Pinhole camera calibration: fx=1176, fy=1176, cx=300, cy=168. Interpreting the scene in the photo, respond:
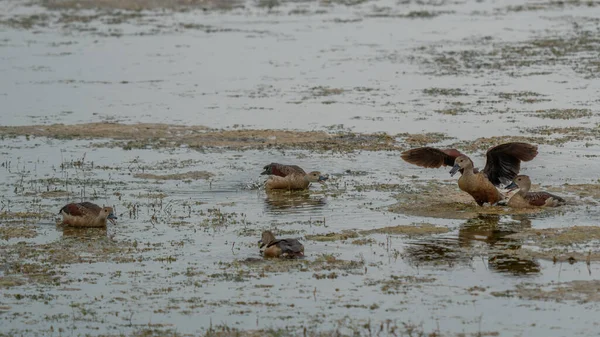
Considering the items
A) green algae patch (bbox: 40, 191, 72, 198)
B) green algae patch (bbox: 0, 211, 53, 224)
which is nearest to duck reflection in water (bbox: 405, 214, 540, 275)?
green algae patch (bbox: 0, 211, 53, 224)

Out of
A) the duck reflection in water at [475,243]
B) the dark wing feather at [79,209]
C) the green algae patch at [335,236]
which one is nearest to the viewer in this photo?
the duck reflection in water at [475,243]

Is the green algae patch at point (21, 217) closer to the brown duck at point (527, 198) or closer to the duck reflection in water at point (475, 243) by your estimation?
the duck reflection in water at point (475, 243)

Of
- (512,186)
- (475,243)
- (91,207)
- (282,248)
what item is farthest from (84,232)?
(512,186)

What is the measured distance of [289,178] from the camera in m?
14.9

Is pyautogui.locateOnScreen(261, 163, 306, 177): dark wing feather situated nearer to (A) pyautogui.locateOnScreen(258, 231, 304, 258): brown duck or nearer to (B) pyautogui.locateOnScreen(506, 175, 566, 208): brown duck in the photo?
(B) pyautogui.locateOnScreen(506, 175, 566, 208): brown duck

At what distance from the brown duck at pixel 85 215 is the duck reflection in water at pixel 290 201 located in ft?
6.98

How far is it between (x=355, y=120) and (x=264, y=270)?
949 centimetres

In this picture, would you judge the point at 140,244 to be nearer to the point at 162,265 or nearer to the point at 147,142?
the point at 162,265

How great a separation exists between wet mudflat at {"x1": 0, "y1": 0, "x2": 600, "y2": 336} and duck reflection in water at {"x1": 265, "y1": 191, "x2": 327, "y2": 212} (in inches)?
1.7

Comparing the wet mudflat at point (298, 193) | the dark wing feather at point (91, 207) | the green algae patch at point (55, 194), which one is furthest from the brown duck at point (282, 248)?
the green algae patch at point (55, 194)

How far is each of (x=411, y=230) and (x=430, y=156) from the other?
91.1 inches

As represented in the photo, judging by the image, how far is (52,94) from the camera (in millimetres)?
23703

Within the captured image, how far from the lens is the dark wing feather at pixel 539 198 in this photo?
13414 mm

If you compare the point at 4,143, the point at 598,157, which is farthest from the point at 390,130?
the point at 4,143
